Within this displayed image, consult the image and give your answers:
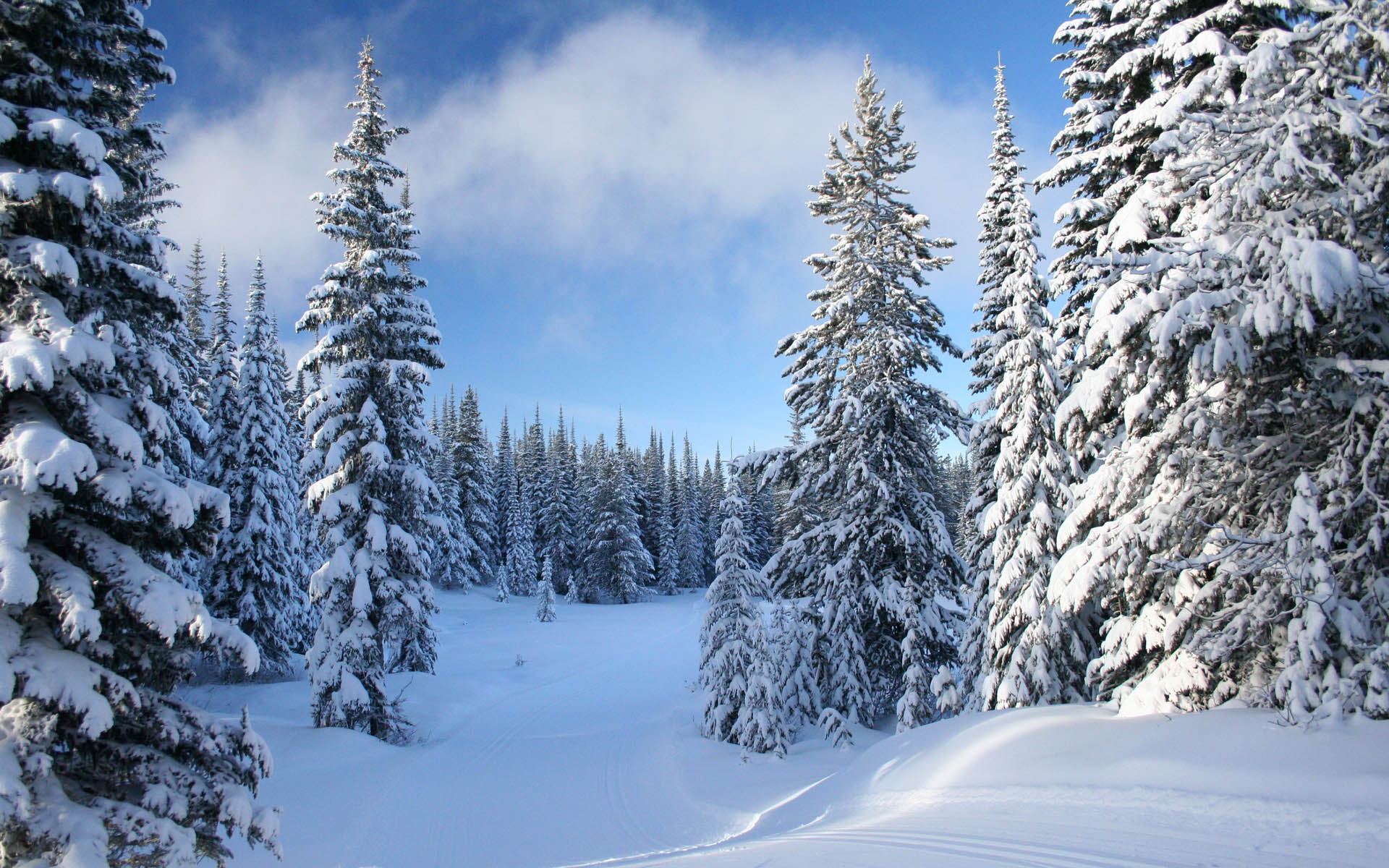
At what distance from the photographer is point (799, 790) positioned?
11.8 metres

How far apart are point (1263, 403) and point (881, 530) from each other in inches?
336

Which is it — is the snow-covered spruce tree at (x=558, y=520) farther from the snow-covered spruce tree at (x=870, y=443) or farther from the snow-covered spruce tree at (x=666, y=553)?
the snow-covered spruce tree at (x=870, y=443)

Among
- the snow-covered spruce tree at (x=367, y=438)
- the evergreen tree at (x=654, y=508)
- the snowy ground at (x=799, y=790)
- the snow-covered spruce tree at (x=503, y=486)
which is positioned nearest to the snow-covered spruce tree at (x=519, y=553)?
the snow-covered spruce tree at (x=503, y=486)

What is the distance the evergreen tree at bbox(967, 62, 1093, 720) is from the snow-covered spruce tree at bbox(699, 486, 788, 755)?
358 cm

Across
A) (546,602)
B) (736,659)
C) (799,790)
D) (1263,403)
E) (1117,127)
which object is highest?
(1117,127)

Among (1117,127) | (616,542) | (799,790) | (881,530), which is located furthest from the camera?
(616,542)

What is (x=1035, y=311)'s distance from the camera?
13875 mm

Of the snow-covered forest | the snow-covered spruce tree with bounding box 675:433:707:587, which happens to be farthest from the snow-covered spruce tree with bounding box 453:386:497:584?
the snow-covered forest

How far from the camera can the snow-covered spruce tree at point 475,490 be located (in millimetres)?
58219

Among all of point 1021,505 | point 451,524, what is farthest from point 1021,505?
point 451,524

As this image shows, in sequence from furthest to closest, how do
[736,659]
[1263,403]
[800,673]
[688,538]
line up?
[688,538] < [800,673] < [736,659] < [1263,403]

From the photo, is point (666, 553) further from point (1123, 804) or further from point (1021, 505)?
point (1123, 804)

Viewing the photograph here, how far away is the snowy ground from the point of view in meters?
4.98

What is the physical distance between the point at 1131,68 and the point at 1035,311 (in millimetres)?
4787
